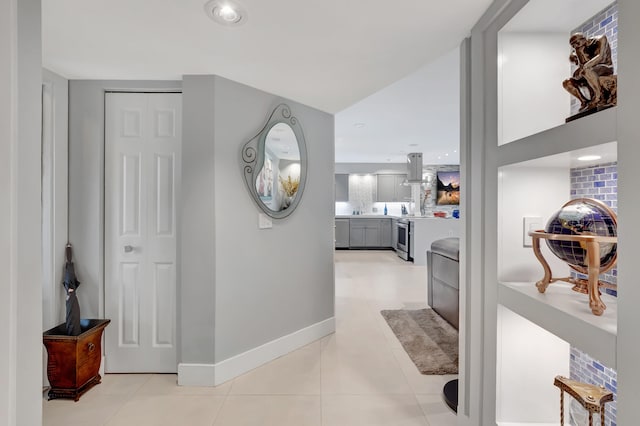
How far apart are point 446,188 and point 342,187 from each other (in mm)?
3094

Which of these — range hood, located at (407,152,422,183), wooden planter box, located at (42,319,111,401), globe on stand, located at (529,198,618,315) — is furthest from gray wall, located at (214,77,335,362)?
range hood, located at (407,152,422,183)

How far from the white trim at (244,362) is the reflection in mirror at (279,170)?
1.15 meters

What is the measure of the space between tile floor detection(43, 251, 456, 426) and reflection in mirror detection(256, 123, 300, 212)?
52.3 inches

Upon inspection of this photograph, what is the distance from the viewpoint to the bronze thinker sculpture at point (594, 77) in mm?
960

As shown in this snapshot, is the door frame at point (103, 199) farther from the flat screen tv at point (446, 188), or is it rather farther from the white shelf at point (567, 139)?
the flat screen tv at point (446, 188)

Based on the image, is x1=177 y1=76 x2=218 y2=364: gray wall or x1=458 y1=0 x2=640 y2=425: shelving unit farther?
x1=177 y1=76 x2=218 y2=364: gray wall

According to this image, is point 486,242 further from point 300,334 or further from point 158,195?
point 158,195

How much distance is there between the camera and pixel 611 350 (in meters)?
0.85

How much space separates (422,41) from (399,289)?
3.89 metres

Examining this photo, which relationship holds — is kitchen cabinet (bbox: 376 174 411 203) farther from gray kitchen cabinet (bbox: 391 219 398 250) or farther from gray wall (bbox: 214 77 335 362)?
gray wall (bbox: 214 77 335 362)

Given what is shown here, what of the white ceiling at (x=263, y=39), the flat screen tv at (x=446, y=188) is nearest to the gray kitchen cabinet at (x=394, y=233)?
the flat screen tv at (x=446, y=188)

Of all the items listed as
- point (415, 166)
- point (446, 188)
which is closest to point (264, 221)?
point (415, 166)

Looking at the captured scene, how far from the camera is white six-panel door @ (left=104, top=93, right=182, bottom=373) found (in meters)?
2.42

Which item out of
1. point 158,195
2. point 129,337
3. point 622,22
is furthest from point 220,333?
point 622,22
